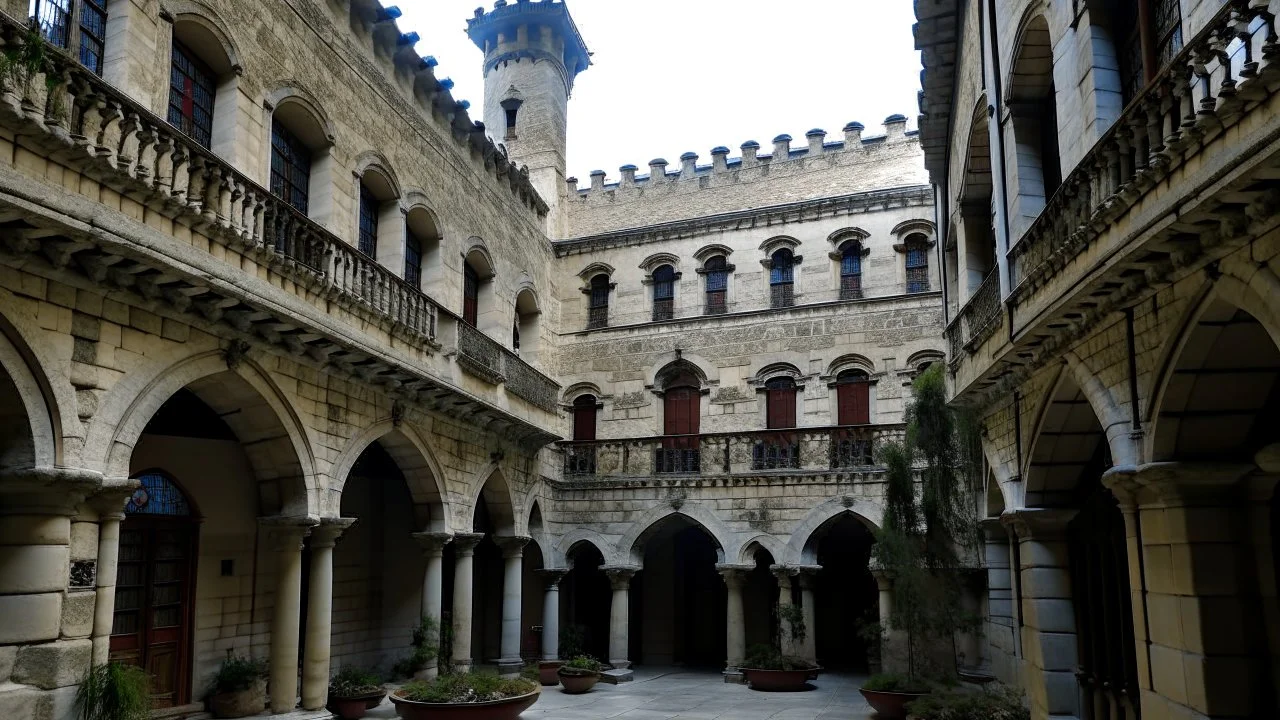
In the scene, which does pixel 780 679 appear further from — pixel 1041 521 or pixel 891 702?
pixel 1041 521

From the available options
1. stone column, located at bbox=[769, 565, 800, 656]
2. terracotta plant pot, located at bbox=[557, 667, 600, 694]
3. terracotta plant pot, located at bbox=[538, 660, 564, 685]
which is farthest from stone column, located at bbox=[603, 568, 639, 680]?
stone column, located at bbox=[769, 565, 800, 656]

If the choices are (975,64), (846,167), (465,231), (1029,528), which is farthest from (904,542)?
(846,167)

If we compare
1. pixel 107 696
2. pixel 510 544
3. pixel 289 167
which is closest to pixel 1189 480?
pixel 107 696

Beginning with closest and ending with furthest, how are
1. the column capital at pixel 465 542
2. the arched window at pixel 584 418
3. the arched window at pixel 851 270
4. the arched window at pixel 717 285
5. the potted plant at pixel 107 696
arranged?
Answer: the potted plant at pixel 107 696 → the column capital at pixel 465 542 → the arched window at pixel 851 270 → the arched window at pixel 717 285 → the arched window at pixel 584 418

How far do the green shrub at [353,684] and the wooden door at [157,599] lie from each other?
192cm

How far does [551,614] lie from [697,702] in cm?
443

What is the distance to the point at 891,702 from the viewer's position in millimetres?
13977

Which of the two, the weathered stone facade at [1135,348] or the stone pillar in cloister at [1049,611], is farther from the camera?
the stone pillar in cloister at [1049,611]

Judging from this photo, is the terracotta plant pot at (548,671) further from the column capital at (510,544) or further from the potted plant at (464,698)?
the potted plant at (464,698)

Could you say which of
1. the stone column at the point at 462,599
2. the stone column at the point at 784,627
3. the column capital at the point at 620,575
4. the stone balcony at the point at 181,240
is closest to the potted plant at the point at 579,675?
the stone column at the point at 462,599

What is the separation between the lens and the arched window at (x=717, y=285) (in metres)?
22.1

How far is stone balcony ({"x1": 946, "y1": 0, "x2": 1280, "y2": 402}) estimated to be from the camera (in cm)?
521

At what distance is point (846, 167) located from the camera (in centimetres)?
2212

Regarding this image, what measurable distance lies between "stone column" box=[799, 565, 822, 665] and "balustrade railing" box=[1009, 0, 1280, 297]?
1121 centimetres
